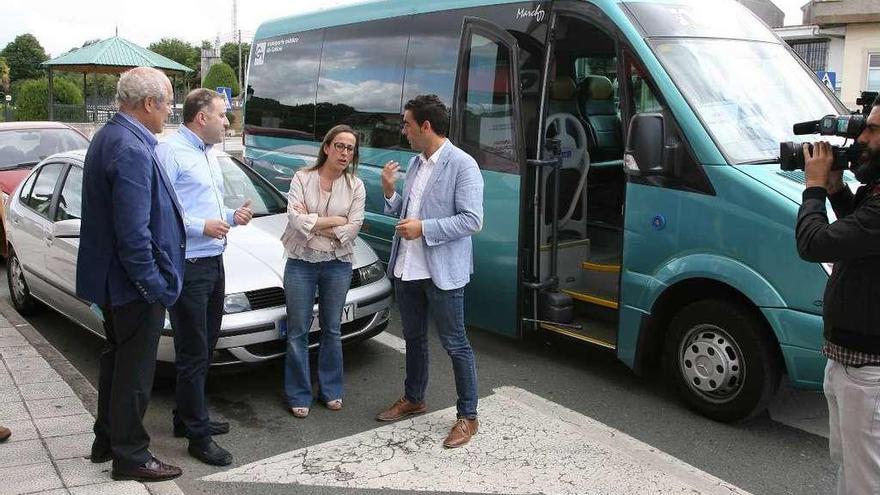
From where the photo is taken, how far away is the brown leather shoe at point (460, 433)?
4.08m

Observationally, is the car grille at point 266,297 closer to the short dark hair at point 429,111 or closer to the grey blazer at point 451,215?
the grey blazer at point 451,215

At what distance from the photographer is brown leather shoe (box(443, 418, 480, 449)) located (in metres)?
4.08

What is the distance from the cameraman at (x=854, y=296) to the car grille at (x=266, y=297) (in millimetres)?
3108

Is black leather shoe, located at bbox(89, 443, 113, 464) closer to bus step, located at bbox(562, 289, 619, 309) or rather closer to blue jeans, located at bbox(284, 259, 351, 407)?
blue jeans, located at bbox(284, 259, 351, 407)

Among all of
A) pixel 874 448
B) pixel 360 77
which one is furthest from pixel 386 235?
pixel 874 448

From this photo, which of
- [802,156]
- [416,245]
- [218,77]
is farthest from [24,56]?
[802,156]


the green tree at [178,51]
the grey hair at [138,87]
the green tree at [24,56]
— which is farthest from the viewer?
the green tree at [178,51]

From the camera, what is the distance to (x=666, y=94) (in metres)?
4.61

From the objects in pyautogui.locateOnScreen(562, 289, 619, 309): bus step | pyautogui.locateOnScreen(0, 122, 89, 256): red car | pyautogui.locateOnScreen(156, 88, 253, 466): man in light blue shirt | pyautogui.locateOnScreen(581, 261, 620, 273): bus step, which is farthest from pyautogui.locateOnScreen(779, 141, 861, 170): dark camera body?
pyautogui.locateOnScreen(0, 122, 89, 256): red car

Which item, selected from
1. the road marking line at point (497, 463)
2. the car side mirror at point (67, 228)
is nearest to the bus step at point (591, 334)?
the road marking line at point (497, 463)

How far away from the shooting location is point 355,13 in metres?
7.50

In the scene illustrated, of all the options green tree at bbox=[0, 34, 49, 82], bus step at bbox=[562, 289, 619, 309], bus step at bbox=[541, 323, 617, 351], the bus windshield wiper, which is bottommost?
bus step at bbox=[541, 323, 617, 351]

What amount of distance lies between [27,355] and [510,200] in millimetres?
3478

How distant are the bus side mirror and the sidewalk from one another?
3.01 meters
